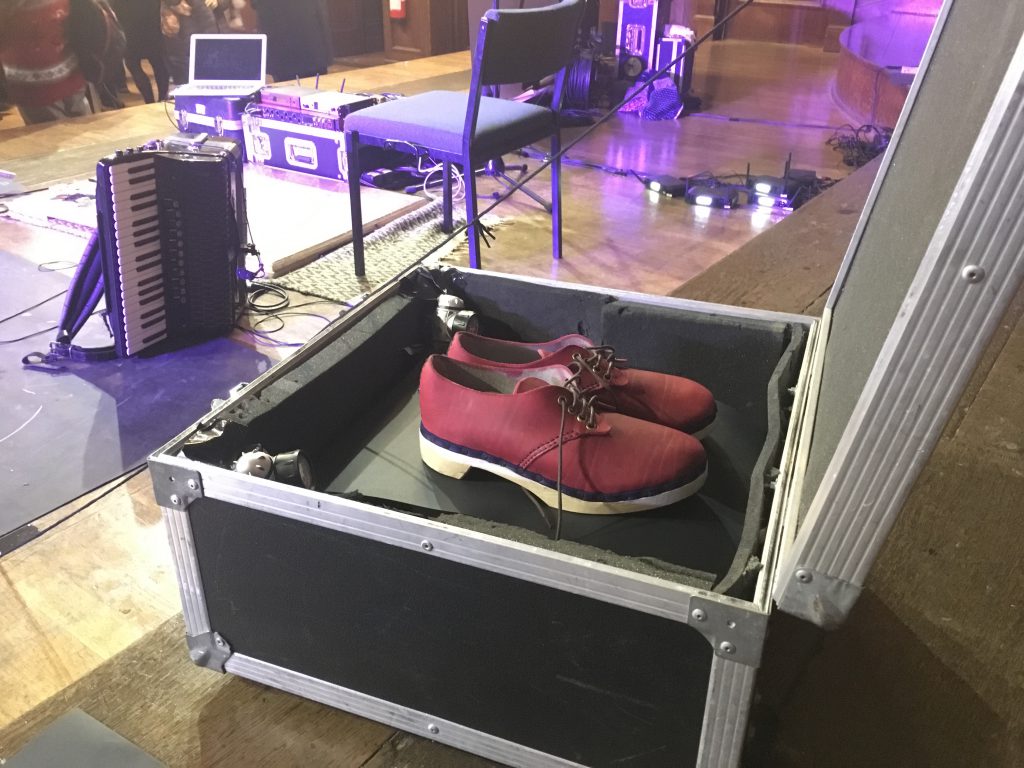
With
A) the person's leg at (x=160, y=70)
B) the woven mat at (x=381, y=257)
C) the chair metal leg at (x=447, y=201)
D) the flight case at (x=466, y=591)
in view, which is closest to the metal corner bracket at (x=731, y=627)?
the flight case at (x=466, y=591)

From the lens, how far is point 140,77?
416cm

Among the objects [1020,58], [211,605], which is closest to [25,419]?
[211,605]

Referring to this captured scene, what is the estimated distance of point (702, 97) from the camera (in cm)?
429

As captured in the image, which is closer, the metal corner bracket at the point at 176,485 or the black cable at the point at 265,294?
the metal corner bracket at the point at 176,485

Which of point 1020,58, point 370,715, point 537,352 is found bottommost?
point 370,715

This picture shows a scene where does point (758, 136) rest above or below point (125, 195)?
below

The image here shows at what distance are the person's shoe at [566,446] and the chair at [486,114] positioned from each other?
928mm

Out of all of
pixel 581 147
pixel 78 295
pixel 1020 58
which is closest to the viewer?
pixel 1020 58

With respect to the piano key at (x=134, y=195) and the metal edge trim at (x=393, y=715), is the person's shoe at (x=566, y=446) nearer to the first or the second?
the metal edge trim at (x=393, y=715)

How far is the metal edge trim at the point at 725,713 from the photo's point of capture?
538 mm

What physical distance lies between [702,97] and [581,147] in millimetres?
1448

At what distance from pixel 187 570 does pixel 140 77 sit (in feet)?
14.0

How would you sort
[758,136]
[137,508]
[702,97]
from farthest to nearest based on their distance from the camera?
1. [702,97]
2. [758,136]
3. [137,508]

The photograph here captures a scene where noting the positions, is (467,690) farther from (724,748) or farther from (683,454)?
→ (683,454)
